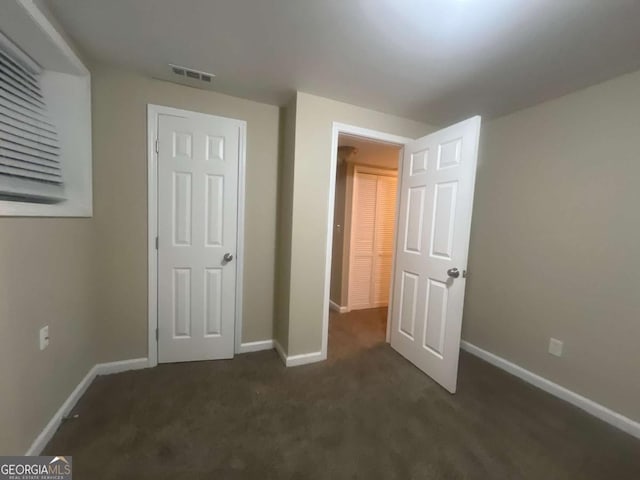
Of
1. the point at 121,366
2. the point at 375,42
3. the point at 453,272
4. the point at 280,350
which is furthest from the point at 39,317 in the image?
the point at 453,272

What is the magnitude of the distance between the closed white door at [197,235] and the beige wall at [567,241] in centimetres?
237

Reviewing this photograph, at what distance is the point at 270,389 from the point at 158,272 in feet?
4.09

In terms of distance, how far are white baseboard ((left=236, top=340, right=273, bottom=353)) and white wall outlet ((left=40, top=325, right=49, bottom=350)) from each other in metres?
1.27

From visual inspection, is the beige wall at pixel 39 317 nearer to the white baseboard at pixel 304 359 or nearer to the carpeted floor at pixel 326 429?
the carpeted floor at pixel 326 429

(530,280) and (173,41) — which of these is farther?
(530,280)

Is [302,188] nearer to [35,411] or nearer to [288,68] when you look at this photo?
[288,68]

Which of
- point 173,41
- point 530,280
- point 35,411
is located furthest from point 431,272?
point 35,411

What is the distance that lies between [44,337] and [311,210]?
176 cm

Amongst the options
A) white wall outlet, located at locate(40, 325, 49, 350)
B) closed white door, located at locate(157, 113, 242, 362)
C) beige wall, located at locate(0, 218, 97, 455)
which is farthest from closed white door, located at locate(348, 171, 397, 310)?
white wall outlet, located at locate(40, 325, 49, 350)

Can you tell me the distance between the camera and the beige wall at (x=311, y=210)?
2049mm

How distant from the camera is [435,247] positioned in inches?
79.6

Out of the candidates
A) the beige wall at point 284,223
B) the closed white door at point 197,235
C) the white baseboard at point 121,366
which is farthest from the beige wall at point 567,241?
the white baseboard at point 121,366

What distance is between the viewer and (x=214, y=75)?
181cm

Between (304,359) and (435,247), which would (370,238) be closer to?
(435,247)
